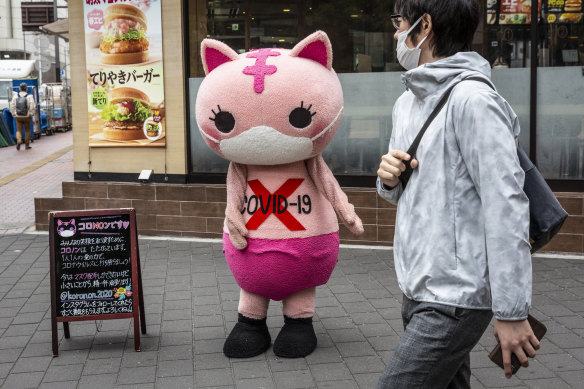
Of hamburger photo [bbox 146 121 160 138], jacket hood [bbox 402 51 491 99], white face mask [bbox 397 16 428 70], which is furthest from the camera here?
hamburger photo [bbox 146 121 160 138]

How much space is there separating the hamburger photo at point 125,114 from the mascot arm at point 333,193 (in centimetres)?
432

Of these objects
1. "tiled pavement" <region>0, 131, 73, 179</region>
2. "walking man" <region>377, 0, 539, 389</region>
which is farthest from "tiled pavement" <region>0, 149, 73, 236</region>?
"walking man" <region>377, 0, 539, 389</region>

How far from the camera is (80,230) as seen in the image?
197 inches

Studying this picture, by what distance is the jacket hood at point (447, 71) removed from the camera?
97.8 inches

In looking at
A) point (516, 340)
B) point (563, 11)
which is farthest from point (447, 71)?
point (563, 11)

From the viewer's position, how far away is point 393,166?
2.55 m

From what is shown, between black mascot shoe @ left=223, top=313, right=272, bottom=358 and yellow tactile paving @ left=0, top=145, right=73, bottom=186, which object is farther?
yellow tactile paving @ left=0, top=145, right=73, bottom=186

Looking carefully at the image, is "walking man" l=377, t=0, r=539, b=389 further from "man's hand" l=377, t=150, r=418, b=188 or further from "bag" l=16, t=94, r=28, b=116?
"bag" l=16, t=94, r=28, b=116

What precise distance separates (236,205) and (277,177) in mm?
344

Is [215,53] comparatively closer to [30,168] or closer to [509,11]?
[509,11]

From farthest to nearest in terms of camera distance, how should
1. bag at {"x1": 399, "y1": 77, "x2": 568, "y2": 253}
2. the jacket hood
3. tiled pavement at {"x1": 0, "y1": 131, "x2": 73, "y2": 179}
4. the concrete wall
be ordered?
tiled pavement at {"x1": 0, "y1": 131, "x2": 73, "y2": 179} → the concrete wall → the jacket hood → bag at {"x1": 399, "y1": 77, "x2": 568, "y2": 253}

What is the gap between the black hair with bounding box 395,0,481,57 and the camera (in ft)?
8.19

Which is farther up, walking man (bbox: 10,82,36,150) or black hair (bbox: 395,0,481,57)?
black hair (bbox: 395,0,481,57)

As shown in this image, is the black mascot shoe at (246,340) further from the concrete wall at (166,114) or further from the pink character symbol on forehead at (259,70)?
the concrete wall at (166,114)
